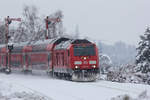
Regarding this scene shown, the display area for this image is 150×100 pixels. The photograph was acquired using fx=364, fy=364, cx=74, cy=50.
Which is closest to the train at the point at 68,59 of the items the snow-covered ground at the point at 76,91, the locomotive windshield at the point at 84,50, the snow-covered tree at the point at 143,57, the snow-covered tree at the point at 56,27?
the locomotive windshield at the point at 84,50

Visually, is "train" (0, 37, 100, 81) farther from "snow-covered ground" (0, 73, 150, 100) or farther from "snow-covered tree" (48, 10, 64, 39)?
"snow-covered tree" (48, 10, 64, 39)

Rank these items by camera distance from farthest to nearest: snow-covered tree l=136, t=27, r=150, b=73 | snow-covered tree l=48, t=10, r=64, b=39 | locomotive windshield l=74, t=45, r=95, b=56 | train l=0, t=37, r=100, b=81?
snow-covered tree l=48, t=10, r=64, b=39 → snow-covered tree l=136, t=27, r=150, b=73 → locomotive windshield l=74, t=45, r=95, b=56 → train l=0, t=37, r=100, b=81

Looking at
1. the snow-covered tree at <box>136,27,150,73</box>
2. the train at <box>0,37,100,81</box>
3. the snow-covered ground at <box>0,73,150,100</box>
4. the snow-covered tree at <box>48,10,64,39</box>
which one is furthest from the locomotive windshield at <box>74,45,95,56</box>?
the snow-covered tree at <box>48,10,64,39</box>

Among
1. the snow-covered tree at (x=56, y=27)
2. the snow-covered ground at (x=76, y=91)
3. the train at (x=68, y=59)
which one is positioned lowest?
the snow-covered ground at (x=76, y=91)

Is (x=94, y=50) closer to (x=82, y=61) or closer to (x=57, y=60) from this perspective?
(x=82, y=61)

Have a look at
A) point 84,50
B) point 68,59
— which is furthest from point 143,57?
point 68,59

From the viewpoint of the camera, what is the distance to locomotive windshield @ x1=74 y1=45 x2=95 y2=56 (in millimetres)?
Answer: 25078

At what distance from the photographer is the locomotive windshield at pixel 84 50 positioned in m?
25.1

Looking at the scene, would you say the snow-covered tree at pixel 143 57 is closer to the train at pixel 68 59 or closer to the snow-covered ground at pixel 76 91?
the train at pixel 68 59

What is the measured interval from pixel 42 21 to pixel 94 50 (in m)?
35.3

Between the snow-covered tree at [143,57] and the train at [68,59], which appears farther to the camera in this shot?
the snow-covered tree at [143,57]

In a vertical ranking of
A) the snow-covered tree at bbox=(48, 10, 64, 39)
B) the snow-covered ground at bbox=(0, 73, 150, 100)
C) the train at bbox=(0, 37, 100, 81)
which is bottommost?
the snow-covered ground at bbox=(0, 73, 150, 100)

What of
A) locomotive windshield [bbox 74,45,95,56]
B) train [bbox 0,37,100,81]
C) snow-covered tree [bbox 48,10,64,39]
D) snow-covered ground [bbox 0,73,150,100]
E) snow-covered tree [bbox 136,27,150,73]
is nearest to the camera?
snow-covered ground [bbox 0,73,150,100]

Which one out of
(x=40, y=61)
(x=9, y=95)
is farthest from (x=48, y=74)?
(x=9, y=95)
